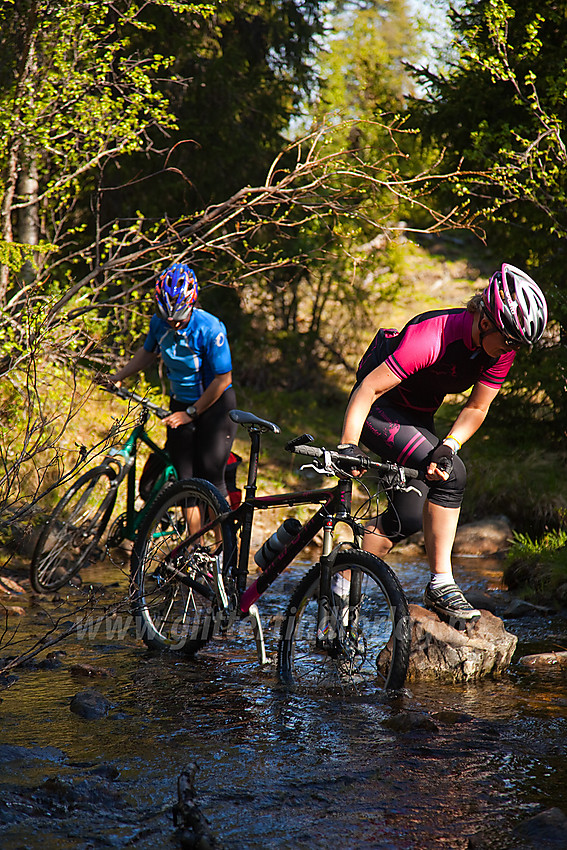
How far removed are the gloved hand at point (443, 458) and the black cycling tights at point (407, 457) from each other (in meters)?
0.15

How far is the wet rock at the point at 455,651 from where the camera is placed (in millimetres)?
4926

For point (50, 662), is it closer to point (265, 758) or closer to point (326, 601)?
point (326, 601)

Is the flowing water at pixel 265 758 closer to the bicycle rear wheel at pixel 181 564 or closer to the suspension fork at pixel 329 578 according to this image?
the bicycle rear wheel at pixel 181 564

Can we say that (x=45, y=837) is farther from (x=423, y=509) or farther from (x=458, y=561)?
(x=458, y=561)

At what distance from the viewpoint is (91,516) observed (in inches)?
267

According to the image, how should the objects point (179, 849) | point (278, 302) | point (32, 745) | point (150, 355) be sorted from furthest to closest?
point (278, 302) → point (150, 355) → point (32, 745) → point (179, 849)

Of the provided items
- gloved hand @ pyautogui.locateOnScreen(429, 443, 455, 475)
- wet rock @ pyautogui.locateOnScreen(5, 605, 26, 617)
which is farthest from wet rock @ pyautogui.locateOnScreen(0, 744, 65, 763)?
wet rock @ pyautogui.locateOnScreen(5, 605, 26, 617)

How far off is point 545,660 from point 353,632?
152 cm

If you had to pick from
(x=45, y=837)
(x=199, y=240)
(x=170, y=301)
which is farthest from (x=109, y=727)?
(x=199, y=240)

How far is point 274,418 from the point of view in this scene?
13.5 m

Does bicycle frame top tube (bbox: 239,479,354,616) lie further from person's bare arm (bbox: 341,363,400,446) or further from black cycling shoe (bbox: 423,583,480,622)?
black cycling shoe (bbox: 423,583,480,622)

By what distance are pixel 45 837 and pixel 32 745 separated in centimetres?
87

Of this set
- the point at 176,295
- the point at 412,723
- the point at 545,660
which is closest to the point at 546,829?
the point at 412,723

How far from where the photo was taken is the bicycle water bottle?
15.5 ft
